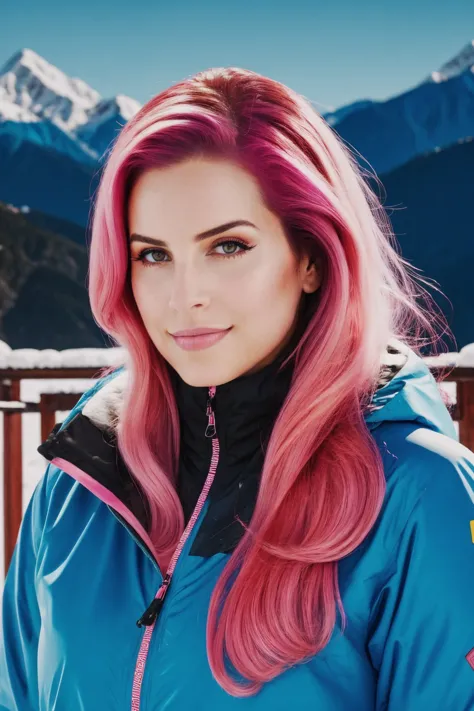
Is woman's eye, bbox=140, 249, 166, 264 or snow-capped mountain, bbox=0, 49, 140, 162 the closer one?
woman's eye, bbox=140, 249, 166, 264

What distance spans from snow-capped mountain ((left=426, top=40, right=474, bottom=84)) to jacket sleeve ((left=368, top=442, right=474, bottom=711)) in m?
12.3

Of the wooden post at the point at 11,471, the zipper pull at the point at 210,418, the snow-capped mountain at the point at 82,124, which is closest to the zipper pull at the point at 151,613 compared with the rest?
the zipper pull at the point at 210,418

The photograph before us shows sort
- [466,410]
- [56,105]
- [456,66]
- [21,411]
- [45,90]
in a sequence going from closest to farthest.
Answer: [466,410] < [21,411] < [56,105] < [45,90] < [456,66]

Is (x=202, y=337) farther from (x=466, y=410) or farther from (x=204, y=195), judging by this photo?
(x=466, y=410)

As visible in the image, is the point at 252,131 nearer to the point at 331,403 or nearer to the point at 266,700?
the point at 331,403

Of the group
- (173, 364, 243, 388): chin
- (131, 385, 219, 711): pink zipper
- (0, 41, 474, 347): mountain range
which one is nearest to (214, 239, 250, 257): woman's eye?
(173, 364, 243, 388): chin

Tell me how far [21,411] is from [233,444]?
124cm

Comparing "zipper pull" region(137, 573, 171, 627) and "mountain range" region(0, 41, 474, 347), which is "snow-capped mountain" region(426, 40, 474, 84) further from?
"zipper pull" region(137, 573, 171, 627)

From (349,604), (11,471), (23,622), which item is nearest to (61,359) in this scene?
(11,471)

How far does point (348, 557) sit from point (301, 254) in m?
0.33

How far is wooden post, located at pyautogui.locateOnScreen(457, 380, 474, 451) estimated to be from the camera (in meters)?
1.81

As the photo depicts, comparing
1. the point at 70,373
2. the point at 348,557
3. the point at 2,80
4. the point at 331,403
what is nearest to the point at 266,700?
the point at 348,557

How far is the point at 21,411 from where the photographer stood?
1.97 meters

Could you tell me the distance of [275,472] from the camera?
31.2 inches
